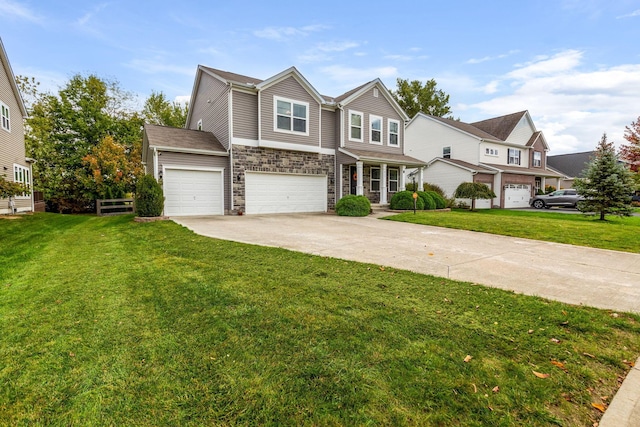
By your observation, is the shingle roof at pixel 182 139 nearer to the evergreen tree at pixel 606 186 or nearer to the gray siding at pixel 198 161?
the gray siding at pixel 198 161

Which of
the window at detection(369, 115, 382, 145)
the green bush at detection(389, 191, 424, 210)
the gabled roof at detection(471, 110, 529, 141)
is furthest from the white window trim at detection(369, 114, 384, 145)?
the gabled roof at detection(471, 110, 529, 141)

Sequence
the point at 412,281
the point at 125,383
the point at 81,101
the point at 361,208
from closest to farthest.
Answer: the point at 125,383
the point at 412,281
the point at 361,208
the point at 81,101

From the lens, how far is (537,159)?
29391 mm

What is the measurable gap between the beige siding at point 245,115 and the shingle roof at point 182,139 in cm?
121

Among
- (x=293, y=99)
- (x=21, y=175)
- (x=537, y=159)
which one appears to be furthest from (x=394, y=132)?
(x=21, y=175)

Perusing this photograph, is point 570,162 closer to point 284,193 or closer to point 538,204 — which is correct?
point 538,204

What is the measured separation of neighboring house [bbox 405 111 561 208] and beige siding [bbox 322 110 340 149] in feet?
31.4

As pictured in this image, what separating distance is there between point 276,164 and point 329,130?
3.91 metres

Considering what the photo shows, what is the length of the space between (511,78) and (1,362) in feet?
74.6

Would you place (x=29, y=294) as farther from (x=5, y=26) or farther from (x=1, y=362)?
(x=5, y=26)

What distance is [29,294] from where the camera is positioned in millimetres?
3922

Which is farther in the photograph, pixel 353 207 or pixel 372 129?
pixel 372 129

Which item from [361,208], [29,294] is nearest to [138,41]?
[361,208]

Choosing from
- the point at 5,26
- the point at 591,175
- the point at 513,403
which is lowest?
the point at 513,403
